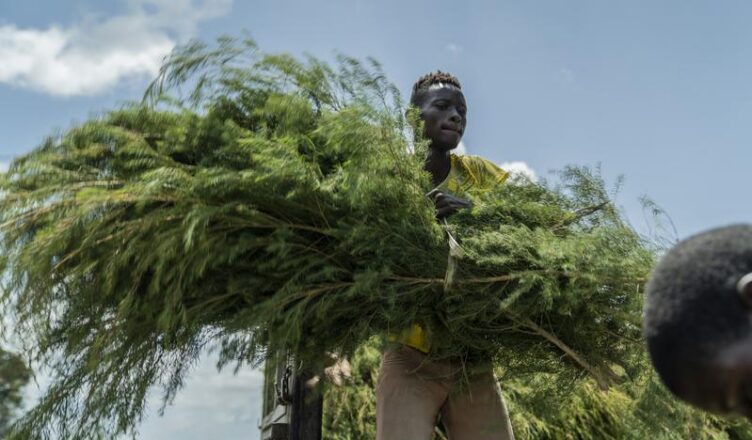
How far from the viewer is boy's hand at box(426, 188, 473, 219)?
2.41 metres

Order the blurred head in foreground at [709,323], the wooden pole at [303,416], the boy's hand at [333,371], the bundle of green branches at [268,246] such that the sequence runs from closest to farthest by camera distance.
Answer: the blurred head in foreground at [709,323] < the bundle of green branches at [268,246] < the boy's hand at [333,371] < the wooden pole at [303,416]

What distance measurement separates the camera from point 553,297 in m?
2.17

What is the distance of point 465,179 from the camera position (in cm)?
288

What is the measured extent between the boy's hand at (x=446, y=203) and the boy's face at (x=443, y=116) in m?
0.52

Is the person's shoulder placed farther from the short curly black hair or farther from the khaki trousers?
the khaki trousers

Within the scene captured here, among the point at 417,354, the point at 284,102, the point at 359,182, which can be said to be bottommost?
the point at 417,354

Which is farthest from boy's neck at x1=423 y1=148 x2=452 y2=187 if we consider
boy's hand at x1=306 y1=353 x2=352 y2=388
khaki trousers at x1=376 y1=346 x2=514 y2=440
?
boy's hand at x1=306 y1=353 x2=352 y2=388

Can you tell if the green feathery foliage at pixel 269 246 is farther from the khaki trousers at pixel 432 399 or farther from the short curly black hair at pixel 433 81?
the short curly black hair at pixel 433 81

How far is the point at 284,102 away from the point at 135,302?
735 millimetres

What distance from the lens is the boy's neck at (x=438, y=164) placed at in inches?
114

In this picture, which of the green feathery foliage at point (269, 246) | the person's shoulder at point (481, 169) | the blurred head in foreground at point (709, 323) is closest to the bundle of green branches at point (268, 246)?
the green feathery foliage at point (269, 246)

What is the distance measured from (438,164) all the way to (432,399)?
0.89 meters

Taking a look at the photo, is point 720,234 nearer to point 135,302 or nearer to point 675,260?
point 675,260

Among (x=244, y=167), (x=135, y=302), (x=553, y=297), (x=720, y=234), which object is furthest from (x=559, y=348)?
(x=720, y=234)
